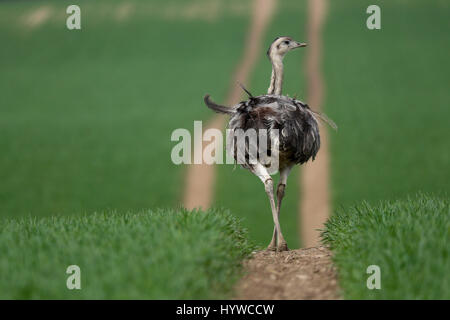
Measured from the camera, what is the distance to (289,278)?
650 cm

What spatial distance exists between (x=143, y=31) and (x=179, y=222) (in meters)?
36.8

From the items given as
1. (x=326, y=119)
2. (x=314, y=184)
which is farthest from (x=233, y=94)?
(x=326, y=119)

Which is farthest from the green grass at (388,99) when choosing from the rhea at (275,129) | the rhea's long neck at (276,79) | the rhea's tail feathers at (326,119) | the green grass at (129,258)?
the green grass at (129,258)

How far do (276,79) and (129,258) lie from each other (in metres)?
4.35

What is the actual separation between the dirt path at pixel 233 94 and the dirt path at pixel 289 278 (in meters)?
1.50

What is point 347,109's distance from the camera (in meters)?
27.2

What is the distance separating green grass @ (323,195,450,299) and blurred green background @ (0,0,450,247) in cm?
878

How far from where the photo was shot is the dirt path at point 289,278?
5992 millimetres

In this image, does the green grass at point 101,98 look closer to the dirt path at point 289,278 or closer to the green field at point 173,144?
the green field at point 173,144

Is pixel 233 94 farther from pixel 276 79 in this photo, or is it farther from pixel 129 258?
pixel 129 258

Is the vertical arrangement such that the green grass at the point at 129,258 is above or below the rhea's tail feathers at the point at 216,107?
below

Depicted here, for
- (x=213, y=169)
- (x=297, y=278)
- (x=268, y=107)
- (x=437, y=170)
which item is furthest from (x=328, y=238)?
(x=213, y=169)
